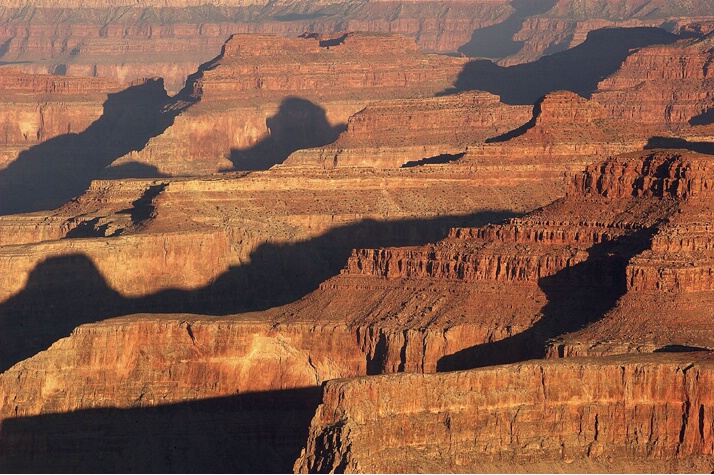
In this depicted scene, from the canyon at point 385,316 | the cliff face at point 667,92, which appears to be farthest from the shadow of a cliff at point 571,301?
the cliff face at point 667,92

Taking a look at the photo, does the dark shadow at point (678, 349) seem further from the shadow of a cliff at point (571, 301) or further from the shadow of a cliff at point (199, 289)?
the shadow of a cliff at point (199, 289)

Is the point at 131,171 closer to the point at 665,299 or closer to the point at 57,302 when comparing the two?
the point at 57,302

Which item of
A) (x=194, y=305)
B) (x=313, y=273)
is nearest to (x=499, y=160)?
(x=313, y=273)

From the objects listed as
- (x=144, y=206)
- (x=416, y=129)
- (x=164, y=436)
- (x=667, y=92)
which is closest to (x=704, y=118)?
(x=667, y=92)

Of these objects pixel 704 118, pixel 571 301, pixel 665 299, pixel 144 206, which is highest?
pixel 704 118

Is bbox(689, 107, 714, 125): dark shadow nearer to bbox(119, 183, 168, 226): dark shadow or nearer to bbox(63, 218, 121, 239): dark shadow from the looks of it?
bbox(119, 183, 168, 226): dark shadow

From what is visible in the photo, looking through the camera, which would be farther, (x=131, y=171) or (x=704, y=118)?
(x=131, y=171)

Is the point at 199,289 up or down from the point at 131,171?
down

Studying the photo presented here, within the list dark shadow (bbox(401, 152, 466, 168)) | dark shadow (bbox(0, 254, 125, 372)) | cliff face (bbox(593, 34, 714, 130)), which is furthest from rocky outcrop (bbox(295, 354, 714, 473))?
cliff face (bbox(593, 34, 714, 130))
